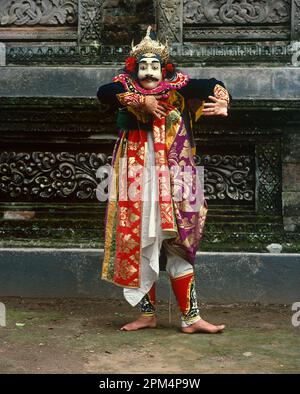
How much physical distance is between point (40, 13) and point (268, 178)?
2961 millimetres

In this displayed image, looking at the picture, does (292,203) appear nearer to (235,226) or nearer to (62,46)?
(235,226)

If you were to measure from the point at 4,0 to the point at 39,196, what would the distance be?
2.16 meters

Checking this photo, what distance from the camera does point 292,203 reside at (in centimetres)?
618

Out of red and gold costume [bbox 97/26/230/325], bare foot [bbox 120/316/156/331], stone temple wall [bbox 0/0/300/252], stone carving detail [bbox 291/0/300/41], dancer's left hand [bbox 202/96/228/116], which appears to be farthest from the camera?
stone carving detail [bbox 291/0/300/41]

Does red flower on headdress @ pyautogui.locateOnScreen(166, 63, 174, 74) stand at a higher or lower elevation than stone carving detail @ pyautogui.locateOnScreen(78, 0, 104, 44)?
lower

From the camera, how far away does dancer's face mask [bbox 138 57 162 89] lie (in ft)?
15.6

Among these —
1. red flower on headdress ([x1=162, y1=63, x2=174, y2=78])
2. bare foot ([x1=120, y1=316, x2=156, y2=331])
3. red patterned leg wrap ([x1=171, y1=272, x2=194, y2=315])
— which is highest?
red flower on headdress ([x1=162, y1=63, x2=174, y2=78])

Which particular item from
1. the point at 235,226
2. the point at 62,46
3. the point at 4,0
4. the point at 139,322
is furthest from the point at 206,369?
the point at 4,0

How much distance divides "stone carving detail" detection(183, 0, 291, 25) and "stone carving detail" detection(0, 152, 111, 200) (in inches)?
72.1

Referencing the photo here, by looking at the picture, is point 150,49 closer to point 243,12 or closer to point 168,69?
point 168,69

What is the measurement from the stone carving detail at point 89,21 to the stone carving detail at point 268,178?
2080 millimetres

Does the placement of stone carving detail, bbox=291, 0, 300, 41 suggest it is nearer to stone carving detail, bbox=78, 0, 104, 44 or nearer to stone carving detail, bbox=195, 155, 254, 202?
stone carving detail, bbox=195, 155, 254, 202

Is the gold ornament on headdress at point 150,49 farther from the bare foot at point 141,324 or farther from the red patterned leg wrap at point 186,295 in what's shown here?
the bare foot at point 141,324

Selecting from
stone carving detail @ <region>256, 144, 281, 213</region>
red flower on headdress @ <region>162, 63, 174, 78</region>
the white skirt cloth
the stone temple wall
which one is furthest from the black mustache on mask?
stone carving detail @ <region>256, 144, 281, 213</region>
